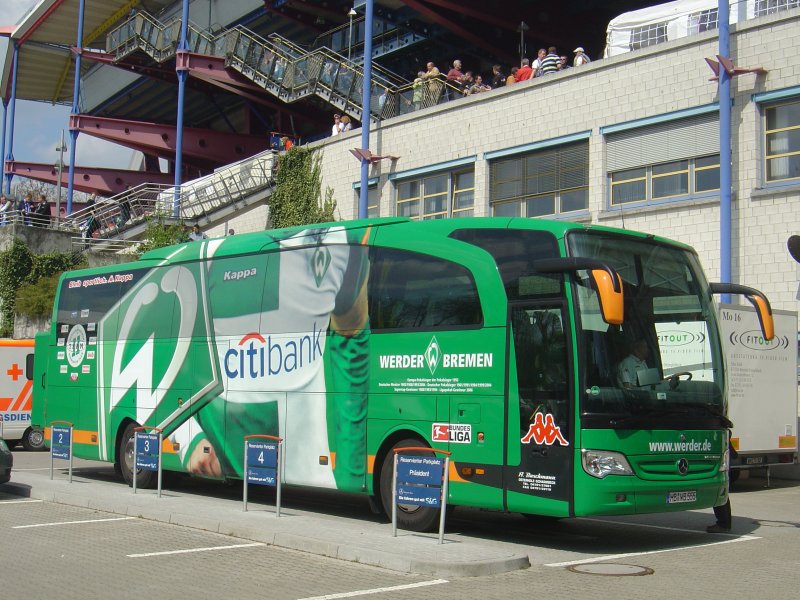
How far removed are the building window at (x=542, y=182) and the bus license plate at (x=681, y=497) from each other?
1422 cm

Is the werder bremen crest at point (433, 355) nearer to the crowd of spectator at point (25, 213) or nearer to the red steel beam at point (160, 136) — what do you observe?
the crowd of spectator at point (25, 213)

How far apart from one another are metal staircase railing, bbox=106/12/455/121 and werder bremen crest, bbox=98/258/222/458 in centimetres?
1434

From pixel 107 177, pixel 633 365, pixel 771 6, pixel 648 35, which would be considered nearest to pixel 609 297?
pixel 633 365

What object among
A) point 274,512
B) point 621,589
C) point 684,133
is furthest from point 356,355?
point 684,133

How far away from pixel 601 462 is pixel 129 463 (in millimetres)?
9654

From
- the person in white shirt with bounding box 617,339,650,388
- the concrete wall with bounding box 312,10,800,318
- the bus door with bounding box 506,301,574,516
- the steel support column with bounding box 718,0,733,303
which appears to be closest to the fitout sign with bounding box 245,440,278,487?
the bus door with bounding box 506,301,574,516

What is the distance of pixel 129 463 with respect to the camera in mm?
17188

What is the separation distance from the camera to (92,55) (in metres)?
50.2

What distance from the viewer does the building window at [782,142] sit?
67.1ft

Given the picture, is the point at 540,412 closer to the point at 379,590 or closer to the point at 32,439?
the point at 379,590

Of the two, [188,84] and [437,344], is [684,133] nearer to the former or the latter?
[437,344]

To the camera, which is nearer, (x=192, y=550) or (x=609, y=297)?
(x=609, y=297)

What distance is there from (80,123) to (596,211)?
3197 cm

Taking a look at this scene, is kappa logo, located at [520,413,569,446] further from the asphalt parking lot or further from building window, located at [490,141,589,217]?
building window, located at [490,141,589,217]
